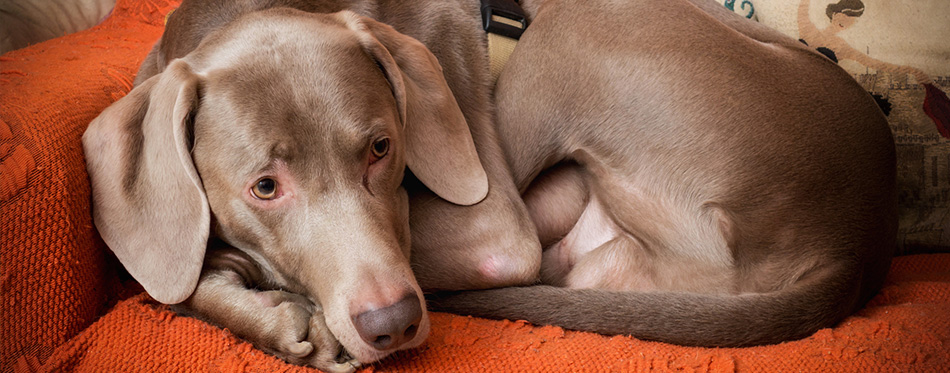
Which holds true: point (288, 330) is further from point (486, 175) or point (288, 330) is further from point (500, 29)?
point (500, 29)

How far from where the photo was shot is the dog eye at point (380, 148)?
1.67 meters

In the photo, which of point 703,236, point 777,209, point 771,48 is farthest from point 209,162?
point 771,48

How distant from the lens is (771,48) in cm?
208

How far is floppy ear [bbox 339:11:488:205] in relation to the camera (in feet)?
6.13

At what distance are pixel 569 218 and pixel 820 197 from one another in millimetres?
794

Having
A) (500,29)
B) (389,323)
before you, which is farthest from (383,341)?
(500,29)

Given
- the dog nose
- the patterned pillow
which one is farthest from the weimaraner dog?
the patterned pillow

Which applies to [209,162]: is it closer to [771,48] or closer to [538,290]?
[538,290]

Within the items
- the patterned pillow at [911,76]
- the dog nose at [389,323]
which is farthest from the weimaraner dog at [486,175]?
the patterned pillow at [911,76]

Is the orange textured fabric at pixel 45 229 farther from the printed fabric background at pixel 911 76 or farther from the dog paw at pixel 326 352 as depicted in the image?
the printed fabric background at pixel 911 76

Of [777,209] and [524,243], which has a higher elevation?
[777,209]

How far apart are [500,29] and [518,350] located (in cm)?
121

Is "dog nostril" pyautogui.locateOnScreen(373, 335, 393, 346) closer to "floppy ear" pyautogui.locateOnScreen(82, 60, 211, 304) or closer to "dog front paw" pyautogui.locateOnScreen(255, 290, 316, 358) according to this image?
"dog front paw" pyautogui.locateOnScreen(255, 290, 316, 358)

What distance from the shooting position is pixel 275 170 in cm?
154
